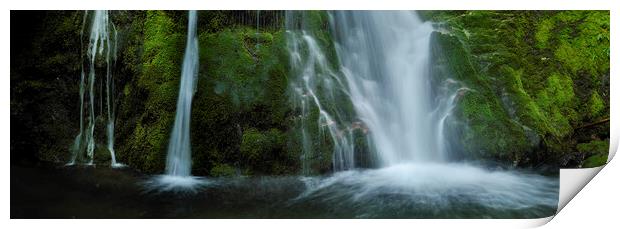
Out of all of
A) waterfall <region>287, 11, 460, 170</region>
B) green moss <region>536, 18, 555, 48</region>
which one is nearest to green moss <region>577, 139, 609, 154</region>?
green moss <region>536, 18, 555, 48</region>

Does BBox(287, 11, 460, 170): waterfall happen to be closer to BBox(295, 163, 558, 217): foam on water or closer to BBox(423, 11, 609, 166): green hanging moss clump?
BBox(295, 163, 558, 217): foam on water

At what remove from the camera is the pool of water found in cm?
521

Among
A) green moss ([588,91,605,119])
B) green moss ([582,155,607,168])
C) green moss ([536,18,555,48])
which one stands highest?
green moss ([536,18,555,48])

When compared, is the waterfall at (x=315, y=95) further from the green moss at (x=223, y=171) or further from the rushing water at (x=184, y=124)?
the rushing water at (x=184, y=124)

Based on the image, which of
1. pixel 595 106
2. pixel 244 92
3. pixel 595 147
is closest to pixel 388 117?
pixel 244 92

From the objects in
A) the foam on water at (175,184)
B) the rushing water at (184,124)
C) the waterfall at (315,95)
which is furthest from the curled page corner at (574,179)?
the rushing water at (184,124)

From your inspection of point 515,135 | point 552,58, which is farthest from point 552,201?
point 552,58

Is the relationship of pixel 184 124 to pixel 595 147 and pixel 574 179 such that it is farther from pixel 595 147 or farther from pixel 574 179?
pixel 595 147

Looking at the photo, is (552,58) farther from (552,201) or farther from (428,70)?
(552,201)

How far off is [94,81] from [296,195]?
2488 millimetres

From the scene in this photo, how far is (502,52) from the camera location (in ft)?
20.7

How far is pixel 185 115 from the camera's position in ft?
19.2

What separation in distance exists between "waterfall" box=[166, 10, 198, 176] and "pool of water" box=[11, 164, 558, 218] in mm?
229

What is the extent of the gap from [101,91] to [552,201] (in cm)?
462
